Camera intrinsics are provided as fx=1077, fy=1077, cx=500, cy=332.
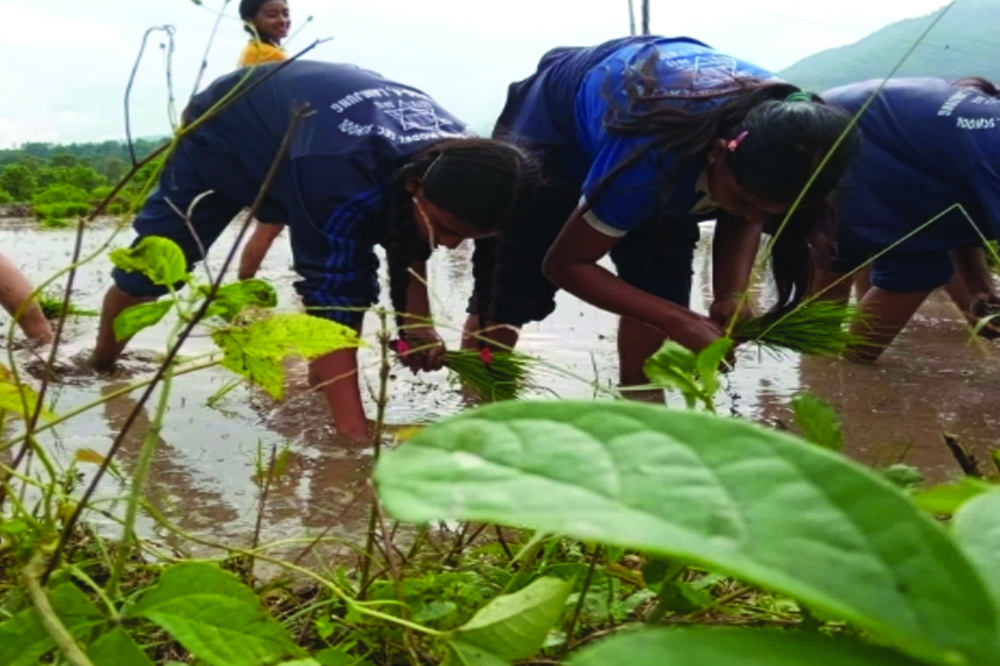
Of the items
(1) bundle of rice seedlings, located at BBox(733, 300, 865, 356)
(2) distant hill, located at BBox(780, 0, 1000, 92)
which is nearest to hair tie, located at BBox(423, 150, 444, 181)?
(1) bundle of rice seedlings, located at BBox(733, 300, 865, 356)

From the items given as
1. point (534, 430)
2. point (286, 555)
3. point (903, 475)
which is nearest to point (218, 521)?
point (286, 555)

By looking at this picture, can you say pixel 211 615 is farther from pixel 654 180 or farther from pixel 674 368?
pixel 654 180

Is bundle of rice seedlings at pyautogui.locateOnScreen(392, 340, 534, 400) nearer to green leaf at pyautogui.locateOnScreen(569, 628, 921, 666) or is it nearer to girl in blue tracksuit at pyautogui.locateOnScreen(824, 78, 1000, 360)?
girl in blue tracksuit at pyautogui.locateOnScreen(824, 78, 1000, 360)

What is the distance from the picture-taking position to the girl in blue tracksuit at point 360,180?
2184mm

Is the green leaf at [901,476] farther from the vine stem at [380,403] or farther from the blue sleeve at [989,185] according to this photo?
the blue sleeve at [989,185]

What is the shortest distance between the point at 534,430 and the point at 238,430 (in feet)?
7.04

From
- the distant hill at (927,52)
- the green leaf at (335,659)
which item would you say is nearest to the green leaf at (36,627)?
the green leaf at (335,659)

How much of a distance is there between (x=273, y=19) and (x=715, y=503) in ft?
13.6

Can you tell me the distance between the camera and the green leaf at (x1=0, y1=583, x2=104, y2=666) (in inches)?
23.7

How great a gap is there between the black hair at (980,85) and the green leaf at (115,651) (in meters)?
2.89

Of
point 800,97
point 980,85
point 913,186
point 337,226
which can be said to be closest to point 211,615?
point 337,226

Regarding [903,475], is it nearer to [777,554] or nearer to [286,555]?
[777,554]

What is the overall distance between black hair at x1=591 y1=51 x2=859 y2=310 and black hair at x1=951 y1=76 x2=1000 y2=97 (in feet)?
3.19

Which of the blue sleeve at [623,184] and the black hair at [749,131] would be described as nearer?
the black hair at [749,131]
